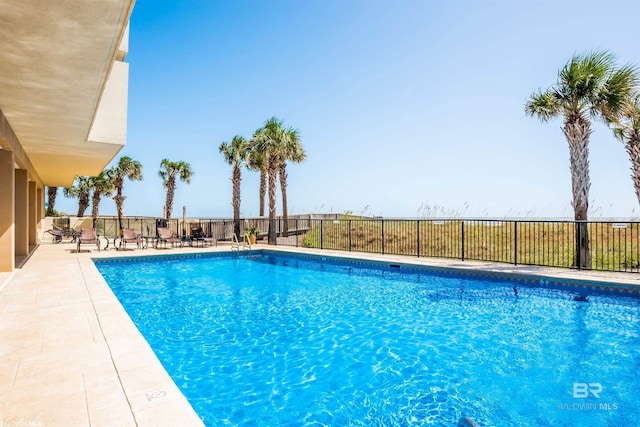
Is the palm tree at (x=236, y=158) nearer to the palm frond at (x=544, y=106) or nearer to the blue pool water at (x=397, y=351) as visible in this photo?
the blue pool water at (x=397, y=351)

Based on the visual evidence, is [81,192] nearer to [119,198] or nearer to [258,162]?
[119,198]

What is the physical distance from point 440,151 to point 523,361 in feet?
51.4


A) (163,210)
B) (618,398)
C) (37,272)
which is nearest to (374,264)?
(618,398)

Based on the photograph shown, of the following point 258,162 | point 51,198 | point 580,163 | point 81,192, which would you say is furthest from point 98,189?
point 580,163

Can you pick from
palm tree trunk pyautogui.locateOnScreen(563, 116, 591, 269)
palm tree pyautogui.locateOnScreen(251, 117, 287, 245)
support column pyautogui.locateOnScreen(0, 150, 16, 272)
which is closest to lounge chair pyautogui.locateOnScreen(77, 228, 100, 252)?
support column pyautogui.locateOnScreen(0, 150, 16, 272)

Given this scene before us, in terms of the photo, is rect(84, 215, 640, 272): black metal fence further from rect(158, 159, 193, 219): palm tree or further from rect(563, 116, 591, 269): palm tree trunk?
rect(158, 159, 193, 219): palm tree

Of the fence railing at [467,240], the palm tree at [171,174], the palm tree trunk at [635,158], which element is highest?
the palm tree at [171,174]

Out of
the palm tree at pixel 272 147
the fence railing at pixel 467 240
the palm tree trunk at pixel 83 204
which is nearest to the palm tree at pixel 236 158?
the palm tree at pixel 272 147

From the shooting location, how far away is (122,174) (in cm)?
2262

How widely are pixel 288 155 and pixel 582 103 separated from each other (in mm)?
12652

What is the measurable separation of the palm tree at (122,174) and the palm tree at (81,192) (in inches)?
258

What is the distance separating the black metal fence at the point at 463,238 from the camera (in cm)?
948

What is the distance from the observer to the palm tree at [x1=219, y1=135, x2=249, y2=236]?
64.3 feet

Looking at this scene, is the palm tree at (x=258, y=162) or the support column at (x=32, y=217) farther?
the palm tree at (x=258, y=162)
